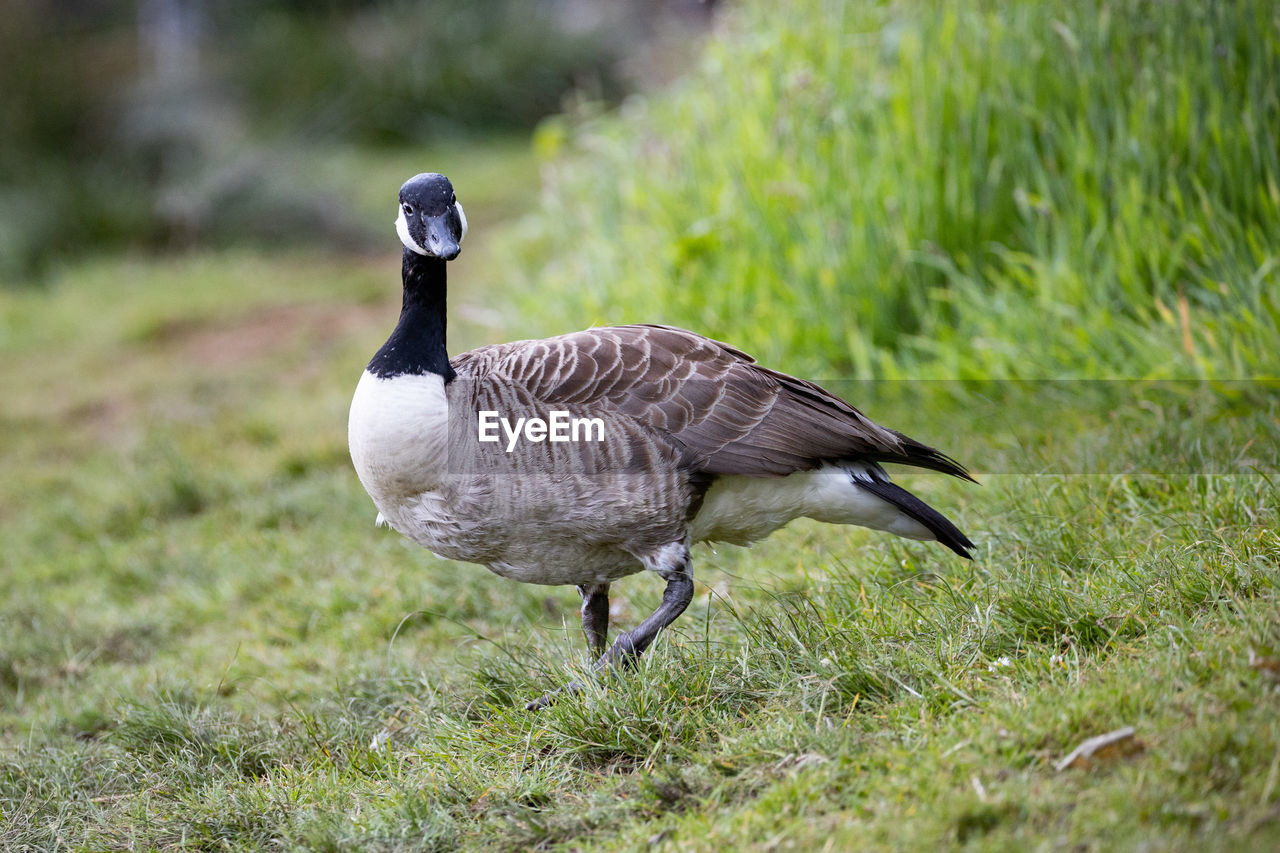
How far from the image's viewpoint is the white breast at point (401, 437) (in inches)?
137

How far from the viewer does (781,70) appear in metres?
7.54

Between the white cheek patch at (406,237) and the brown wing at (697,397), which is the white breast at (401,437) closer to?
the brown wing at (697,397)

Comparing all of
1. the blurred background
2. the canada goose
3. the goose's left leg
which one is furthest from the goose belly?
the blurred background

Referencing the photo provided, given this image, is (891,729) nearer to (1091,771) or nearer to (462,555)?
(1091,771)

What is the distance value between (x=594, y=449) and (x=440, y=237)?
2.68 feet

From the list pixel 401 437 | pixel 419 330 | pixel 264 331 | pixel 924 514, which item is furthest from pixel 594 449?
pixel 264 331

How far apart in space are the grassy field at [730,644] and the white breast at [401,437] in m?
0.64

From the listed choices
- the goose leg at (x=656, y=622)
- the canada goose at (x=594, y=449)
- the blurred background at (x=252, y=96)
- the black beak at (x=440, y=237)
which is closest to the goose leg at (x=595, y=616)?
the canada goose at (x=594, y=449)

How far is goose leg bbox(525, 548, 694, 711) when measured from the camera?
11.7 ft

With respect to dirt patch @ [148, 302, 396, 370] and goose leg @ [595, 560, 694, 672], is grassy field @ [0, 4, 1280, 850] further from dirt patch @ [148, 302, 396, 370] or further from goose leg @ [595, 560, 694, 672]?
dirt patch @ [148, 302, 396, 370]

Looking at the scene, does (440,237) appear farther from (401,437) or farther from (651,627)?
(651,627)

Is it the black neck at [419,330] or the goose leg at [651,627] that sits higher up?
the black neck at [419,330]

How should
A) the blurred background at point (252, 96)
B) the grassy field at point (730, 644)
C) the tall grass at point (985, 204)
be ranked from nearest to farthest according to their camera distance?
1. the grassy field at point (730, 644)
2. the tall grass at point (985, 204)
3. the blurred background at point (252, 96)

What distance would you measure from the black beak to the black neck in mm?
149
